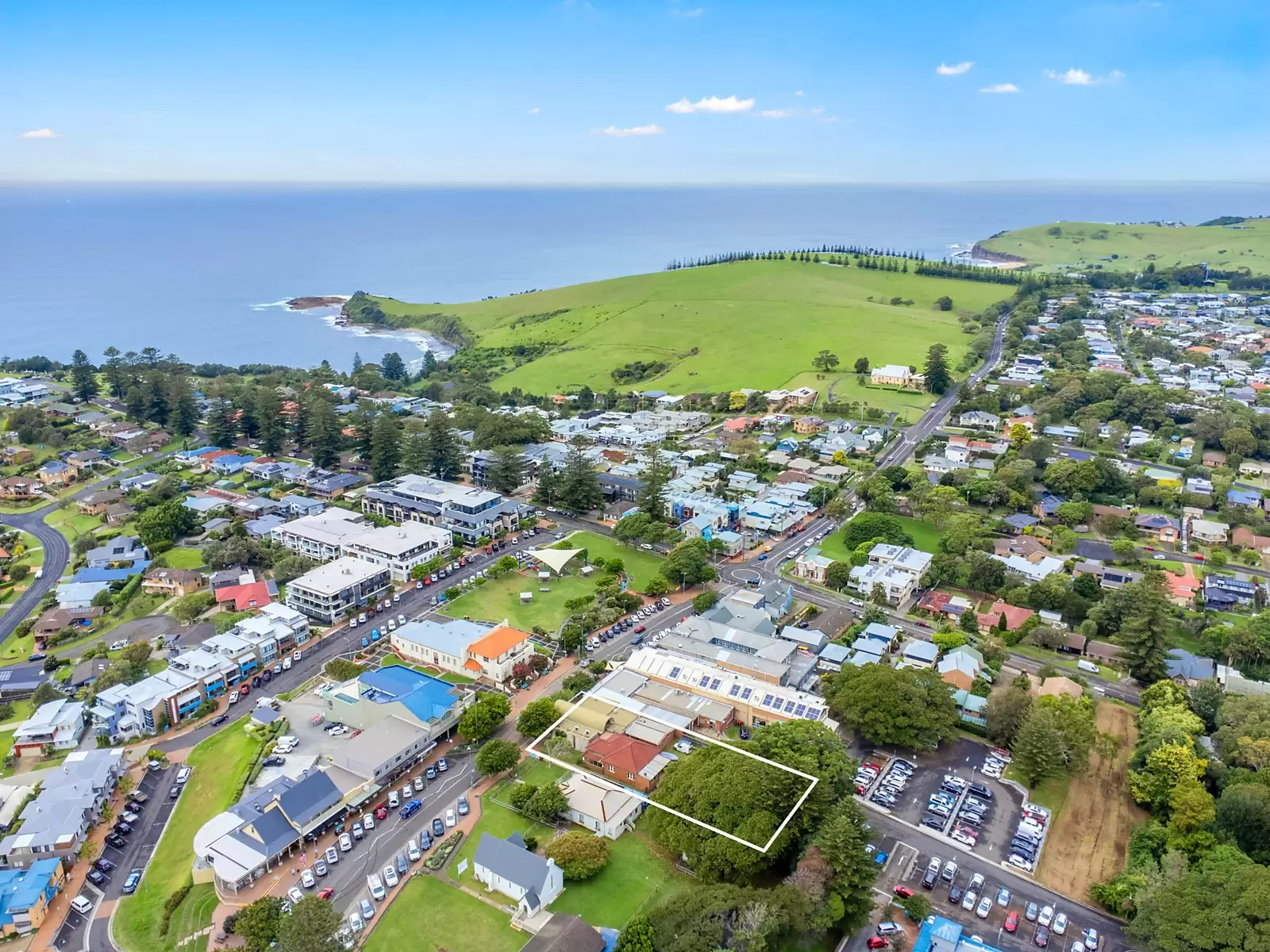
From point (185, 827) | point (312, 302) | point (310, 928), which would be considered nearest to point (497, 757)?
point (310, 928)

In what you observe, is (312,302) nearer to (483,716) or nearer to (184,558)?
(184,558)

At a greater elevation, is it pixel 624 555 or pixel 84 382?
pixel 84 382

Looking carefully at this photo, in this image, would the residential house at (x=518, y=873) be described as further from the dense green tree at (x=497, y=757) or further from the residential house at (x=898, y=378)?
the residential house at (x=898, y=378)

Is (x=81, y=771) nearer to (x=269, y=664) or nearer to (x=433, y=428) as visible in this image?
(x=269, y=664)

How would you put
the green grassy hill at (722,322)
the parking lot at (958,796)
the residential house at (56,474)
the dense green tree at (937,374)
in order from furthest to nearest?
1. the green grassy hill at (722,322)
2. the dense green tree at (937,374)
3. the residential house at (56,474)
4. the parking lot at (958,796)

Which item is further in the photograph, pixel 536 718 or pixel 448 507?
A: pixel 448 507

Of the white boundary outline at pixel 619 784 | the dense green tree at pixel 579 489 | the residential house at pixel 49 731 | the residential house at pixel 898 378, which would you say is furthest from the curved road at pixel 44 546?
the residential house at pixel 898 378

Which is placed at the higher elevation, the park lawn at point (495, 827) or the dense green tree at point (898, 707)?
the dense green tree at point (898, 707)
